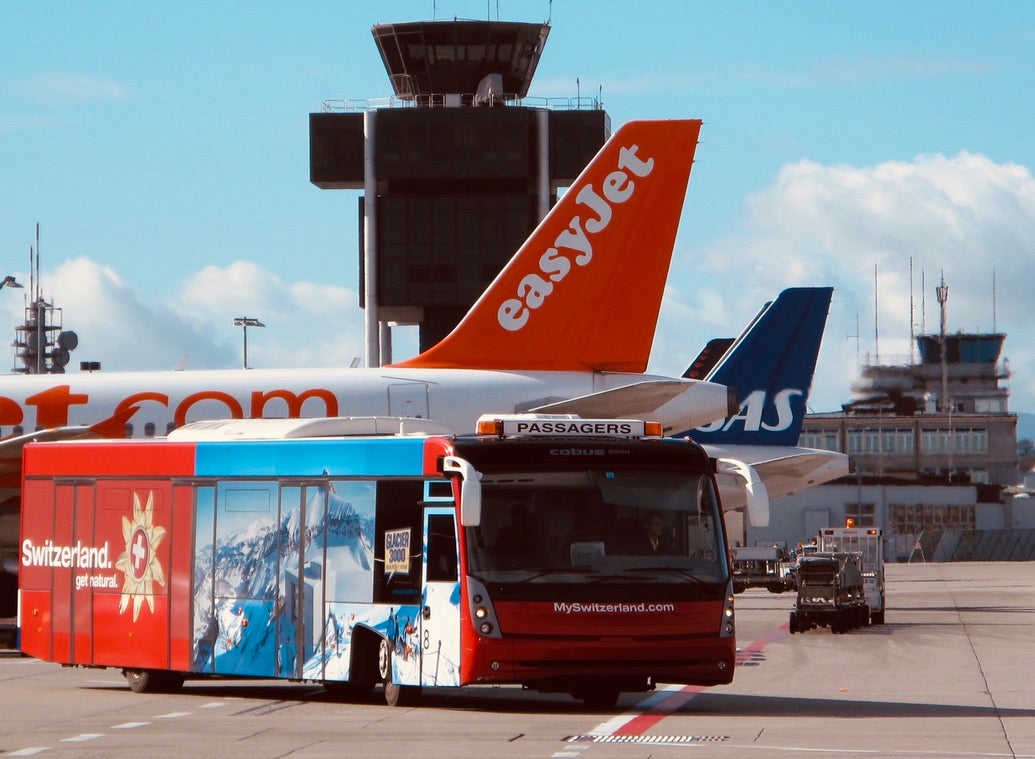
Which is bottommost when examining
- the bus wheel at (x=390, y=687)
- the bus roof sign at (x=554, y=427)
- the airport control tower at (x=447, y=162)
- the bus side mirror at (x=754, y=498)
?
the bus wheel at (x=390, y=687)

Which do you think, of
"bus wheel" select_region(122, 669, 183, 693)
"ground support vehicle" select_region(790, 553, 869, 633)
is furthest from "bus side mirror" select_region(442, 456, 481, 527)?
"ground support vehicle" select_region(790, 553, 869, 633)

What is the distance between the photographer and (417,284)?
282 feet

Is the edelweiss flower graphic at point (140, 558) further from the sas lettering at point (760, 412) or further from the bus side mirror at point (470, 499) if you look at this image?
the sas lettering at point (760, 412)

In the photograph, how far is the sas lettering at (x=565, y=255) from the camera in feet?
122

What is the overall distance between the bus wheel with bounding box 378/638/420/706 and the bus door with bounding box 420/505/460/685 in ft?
2.08

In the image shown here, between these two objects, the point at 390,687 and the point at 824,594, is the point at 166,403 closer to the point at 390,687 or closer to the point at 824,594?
the point at 824,594

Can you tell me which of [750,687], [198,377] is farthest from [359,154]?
[750,687]

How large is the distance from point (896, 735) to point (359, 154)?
231 ft

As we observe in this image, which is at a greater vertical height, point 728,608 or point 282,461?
point 282,461

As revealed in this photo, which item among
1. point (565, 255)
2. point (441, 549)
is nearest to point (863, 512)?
point (565, 255)

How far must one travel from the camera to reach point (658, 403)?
32625 mm

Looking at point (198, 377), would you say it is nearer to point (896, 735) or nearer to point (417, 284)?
point (896, 735)

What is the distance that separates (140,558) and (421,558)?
4.69m

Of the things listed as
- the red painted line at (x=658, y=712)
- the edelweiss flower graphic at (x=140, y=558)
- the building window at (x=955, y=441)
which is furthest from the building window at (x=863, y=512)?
the edelweiss flower graphic at (x=140, y=558)
